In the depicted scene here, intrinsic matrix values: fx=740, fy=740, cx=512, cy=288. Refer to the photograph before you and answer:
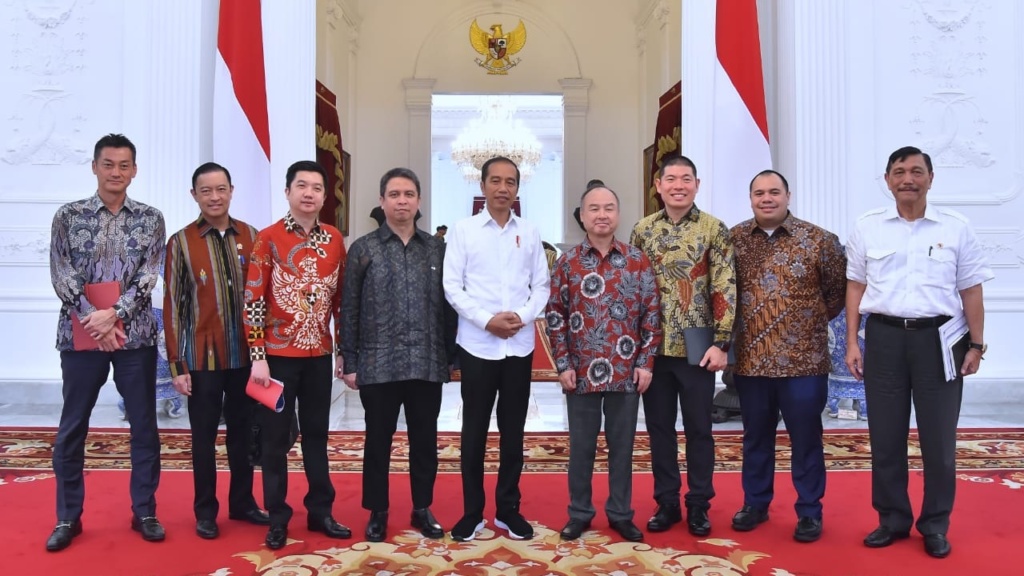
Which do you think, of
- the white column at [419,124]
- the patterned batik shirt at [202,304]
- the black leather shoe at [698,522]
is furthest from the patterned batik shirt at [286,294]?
the white column at [419,124]

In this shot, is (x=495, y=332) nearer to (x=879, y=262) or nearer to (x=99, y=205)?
(x=879, y=262)

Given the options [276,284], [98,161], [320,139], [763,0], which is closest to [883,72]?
[763,0]

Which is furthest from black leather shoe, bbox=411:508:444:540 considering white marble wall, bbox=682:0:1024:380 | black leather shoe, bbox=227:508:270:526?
white marble wall, bbox=682:0:1024:380

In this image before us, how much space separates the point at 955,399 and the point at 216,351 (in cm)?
245

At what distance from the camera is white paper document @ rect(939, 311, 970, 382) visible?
7.70 ft

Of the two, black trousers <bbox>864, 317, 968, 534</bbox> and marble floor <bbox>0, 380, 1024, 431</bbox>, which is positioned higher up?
black trousers <bbox>864, 317, 968, 534</bbox>

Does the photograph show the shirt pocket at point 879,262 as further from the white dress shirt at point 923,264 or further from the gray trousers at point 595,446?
the gray trousers at point 595,446

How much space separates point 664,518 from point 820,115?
125 inches

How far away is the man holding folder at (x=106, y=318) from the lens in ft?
8.02

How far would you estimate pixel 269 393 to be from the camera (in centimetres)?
234

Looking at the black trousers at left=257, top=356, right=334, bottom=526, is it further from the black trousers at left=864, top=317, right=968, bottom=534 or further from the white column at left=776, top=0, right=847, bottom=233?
the white column at left=776, top=0, right=847, bottom=233

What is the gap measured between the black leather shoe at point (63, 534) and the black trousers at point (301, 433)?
25.1 inches

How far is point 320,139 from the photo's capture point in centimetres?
762

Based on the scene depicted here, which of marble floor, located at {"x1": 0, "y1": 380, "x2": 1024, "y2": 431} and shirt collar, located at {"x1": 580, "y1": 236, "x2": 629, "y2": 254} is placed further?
marble floor, located at {"x1": 0, "y1": 380, "x2": 1024, "y2": 431}
